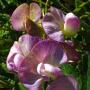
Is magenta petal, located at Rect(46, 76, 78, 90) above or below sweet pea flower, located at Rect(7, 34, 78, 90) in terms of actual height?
below

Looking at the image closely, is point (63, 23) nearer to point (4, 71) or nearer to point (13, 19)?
point (13, 19)

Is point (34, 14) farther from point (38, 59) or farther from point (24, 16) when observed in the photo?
point (38, 59)

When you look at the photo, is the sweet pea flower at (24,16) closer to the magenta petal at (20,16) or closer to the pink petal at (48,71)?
the magenta petal at (20,16)

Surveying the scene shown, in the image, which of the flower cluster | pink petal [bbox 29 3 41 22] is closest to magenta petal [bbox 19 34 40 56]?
the flower cluster

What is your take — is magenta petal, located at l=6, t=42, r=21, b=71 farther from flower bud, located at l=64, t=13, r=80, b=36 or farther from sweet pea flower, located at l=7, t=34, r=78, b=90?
flower bud, located at l=64, t=13, r=80, b=36

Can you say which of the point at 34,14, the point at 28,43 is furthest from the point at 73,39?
the point at 28,43

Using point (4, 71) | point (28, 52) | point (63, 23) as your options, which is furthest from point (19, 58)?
point (4, 71)

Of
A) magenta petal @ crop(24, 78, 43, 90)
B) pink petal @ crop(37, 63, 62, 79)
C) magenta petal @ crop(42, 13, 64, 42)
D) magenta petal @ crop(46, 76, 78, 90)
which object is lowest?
magenta petal @ crop(24, 78, 43, 90)
